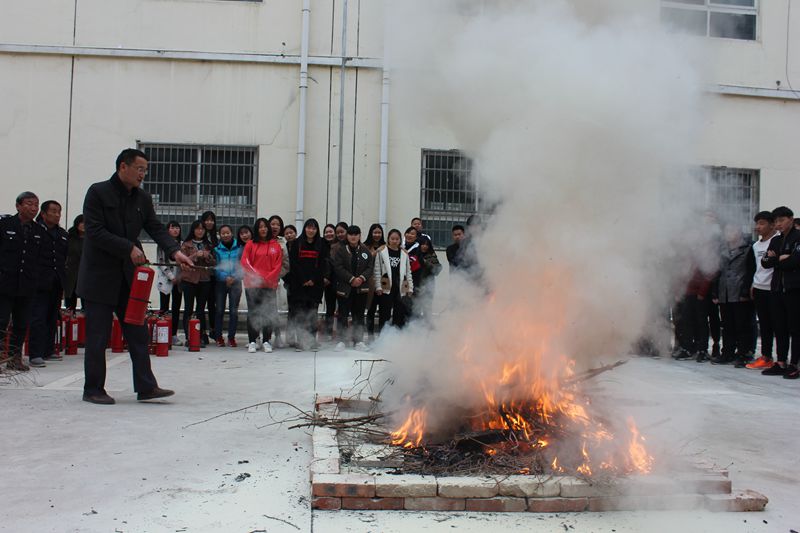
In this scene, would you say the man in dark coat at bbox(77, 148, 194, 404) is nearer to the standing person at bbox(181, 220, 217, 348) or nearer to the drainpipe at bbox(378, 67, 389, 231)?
the standing person at bbox(181, 220, 217, 348)

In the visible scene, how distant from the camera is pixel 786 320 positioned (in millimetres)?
8016

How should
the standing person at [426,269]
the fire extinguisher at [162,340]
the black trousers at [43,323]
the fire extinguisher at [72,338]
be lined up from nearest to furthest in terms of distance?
1. the black trousers at [43,323]
2. the fire extinguisher at [162,340]
3. the fire extinguisher at [72,338]
4. the standing person at [426,269]

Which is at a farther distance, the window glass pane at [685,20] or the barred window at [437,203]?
the barred window at [437,203]

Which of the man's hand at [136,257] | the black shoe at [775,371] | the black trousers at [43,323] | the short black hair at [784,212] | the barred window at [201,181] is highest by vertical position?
the barred window at [201,181]

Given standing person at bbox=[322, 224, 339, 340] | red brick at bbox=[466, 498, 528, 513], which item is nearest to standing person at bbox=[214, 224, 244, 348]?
standing person at bbox=[322, 224, 339, 340]

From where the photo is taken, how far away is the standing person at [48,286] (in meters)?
7.21

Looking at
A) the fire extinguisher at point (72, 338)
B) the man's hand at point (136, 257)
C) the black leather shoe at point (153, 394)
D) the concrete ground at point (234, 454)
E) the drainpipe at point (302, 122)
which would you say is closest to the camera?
the concrete ground at point (234, 454)

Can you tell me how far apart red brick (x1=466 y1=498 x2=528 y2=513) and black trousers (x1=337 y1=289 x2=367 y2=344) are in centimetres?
607

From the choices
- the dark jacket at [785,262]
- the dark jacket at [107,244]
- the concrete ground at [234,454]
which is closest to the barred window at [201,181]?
the concrete ground at [234,454]

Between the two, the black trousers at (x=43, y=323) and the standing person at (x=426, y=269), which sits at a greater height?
the standing person at (x=426, y=269)

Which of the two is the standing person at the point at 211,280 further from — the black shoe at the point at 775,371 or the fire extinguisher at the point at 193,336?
the black shoe at the point at 775,371

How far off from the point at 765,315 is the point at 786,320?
0.39 metres

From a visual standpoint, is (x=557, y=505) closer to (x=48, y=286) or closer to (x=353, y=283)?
(x=353, y=283)

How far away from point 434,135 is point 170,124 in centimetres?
731
